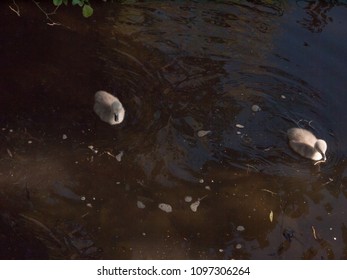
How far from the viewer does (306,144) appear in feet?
15.9

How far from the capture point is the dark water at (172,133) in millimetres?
4223

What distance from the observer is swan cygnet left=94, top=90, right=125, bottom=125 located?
16.0ft

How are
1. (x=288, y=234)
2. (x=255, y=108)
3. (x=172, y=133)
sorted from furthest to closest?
(x=255, y=108), (x=172, y=133), (x=288, y=234)

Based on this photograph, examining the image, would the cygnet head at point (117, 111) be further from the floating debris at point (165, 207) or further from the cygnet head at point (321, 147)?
the cygnet head at point (321, 147)

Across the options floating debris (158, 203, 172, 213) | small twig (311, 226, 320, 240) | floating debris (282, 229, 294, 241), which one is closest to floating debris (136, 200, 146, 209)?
floating debris (158, 203, 172, 213)

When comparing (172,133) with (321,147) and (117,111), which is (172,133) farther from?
(321,147)

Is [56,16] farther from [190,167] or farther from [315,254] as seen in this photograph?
[315,254]

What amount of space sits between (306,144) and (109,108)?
1891 millimetres

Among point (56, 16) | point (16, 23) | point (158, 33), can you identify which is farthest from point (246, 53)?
point (16, 23)

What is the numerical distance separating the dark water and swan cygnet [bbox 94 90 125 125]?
88 millimetres

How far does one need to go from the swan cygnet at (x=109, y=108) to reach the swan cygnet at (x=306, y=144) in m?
1.66

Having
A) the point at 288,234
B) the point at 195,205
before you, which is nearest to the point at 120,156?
the point at 195,205

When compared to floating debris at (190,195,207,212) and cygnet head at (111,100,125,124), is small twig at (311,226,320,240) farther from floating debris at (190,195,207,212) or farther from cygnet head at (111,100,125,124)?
cygnet head at (111,100,125,124)

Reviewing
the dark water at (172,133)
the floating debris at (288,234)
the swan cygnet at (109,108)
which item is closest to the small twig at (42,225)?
the dark water at (172,133)
